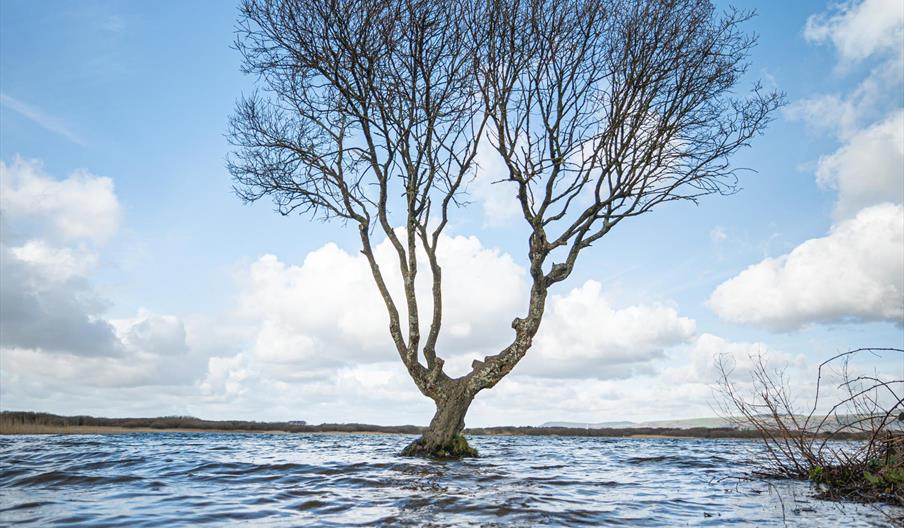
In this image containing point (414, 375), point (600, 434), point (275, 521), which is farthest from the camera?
point (600, 434)

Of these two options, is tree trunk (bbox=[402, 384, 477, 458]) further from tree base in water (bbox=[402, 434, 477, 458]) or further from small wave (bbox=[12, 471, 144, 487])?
small wave (bbox=[12, 471, 144, 487])

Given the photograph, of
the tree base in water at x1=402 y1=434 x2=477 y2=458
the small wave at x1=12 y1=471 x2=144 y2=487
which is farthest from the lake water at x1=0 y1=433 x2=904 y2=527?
the tree base in water at x1=402 y1=434 x2=477 y2=458

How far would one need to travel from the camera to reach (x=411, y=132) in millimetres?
16859

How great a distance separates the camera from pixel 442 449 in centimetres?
1498

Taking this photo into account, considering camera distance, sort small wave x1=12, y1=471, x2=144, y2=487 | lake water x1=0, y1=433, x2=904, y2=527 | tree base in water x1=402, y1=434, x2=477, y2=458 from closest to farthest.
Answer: lake water x1=0, y1=433, x2=904, y2=527, small wave x1=12, y1=471, x2=144, y2=487, tree base in water x1=402, y1=434, x2=477, y2=458

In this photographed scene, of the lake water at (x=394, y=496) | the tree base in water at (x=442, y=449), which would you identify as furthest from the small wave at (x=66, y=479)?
the tree base in water at (x=442, y=449)

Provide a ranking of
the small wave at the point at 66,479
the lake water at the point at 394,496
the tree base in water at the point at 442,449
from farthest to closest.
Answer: the tree base in water at the point at 442,449 < the small wave at the point at 66,479 < the lake water at the point at 394,496

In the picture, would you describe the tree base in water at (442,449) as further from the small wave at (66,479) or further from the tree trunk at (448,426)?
the small wave at (66,479)

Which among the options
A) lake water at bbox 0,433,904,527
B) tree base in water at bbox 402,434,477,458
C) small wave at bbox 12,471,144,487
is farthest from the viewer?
tree base in water at bbox 402,434,477,458

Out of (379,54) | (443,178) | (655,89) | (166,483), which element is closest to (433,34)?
(379,54)

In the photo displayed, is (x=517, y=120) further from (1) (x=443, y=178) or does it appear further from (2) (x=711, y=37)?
(2) (x=711, y=37)

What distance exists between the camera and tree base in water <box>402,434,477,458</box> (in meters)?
14.9

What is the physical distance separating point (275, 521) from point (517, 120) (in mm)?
13072

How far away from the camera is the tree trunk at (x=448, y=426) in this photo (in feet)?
49.1
